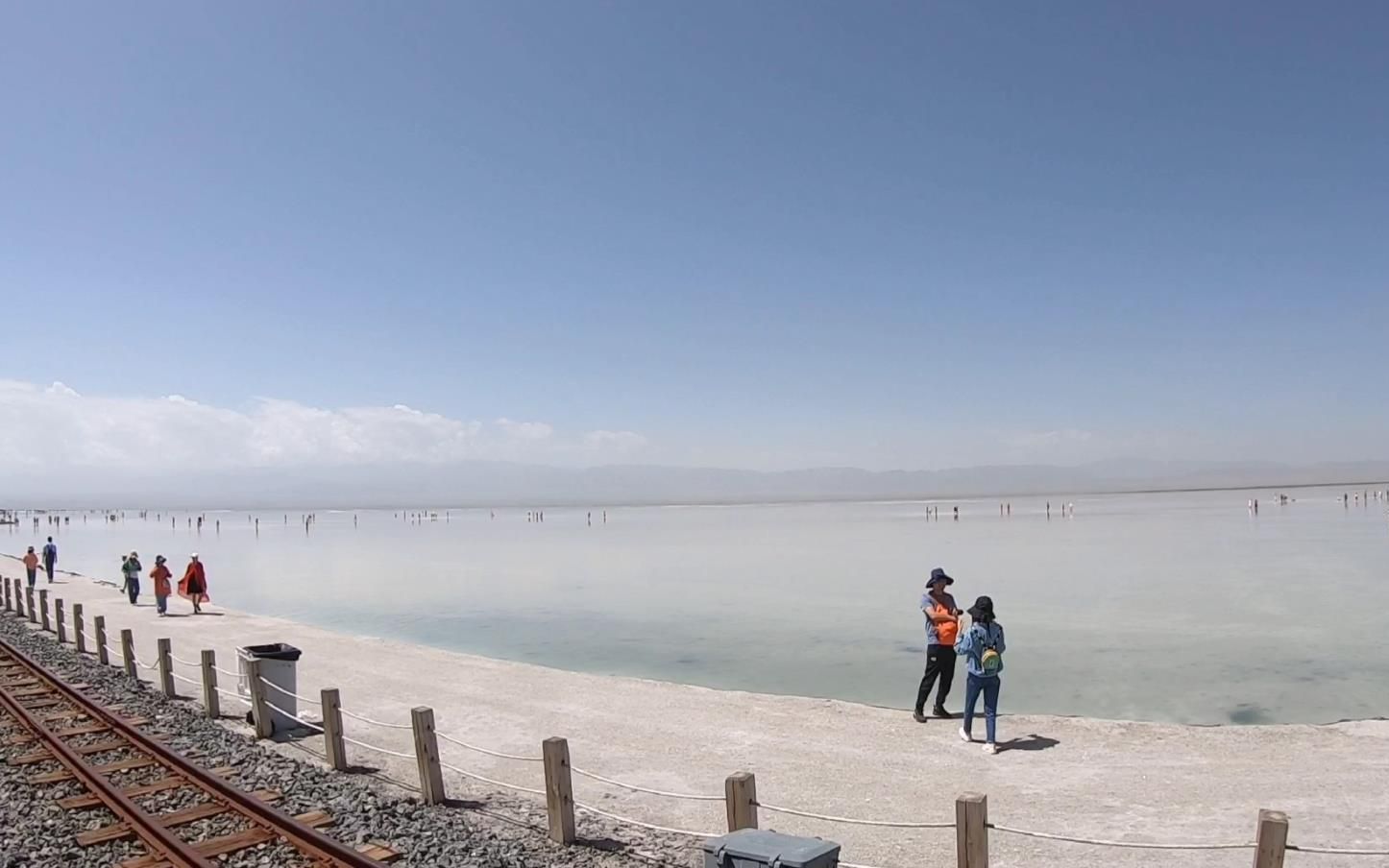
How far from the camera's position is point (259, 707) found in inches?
462

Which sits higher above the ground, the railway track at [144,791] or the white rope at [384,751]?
the railway track at [144,791]

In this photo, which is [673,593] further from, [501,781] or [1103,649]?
[501,781]

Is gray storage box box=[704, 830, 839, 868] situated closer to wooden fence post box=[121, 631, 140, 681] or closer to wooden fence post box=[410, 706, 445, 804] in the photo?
wooden fence post box=[410, 706, 445, 804]

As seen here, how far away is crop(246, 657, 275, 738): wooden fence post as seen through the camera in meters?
11.6

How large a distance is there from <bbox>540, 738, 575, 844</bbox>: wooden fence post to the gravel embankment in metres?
0.12

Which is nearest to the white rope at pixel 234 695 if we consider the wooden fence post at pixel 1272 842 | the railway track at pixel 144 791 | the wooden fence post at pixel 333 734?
the railway track at pixel 144 791

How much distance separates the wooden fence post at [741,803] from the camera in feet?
21.9

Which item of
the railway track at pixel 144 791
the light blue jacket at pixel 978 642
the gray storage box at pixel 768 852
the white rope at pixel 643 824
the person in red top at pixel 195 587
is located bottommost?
the white rope at pixel 643 824

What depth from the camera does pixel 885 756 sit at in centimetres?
1043

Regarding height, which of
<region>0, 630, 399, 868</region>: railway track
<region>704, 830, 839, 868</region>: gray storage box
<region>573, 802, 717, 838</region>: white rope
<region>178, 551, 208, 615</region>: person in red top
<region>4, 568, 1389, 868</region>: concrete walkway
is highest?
<region>704, 830, 839, 868</region>: gray storage box

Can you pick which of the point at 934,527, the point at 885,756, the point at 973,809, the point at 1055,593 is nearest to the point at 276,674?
the point at 885,756

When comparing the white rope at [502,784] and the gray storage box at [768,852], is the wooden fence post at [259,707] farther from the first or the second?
the gray storage box at [768,852]

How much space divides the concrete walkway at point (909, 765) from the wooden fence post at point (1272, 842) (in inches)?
84.0

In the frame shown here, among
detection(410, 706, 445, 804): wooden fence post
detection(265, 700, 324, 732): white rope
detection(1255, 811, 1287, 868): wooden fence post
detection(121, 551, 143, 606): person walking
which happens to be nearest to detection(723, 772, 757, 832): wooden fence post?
detection(1255, 811, 1287, 868): wooden fence post
